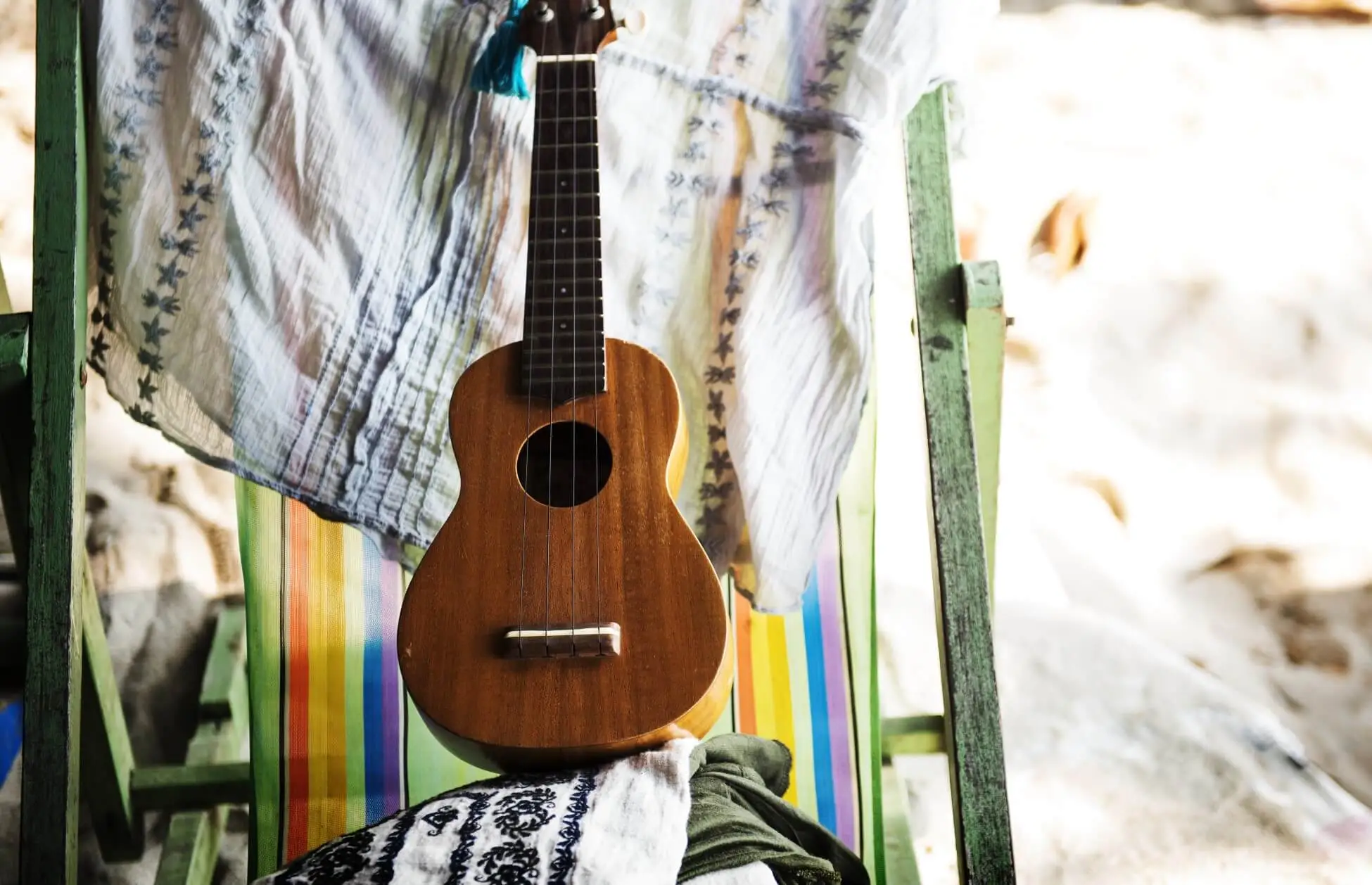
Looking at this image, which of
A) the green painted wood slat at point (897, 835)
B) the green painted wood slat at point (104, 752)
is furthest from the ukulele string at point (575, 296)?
the green painted wood slat at point (104, 752)

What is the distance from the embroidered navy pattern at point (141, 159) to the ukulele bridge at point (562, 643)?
0.54 meters

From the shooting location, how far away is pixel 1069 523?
1986 millimetres

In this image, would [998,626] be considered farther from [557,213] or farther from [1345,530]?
[557,213]

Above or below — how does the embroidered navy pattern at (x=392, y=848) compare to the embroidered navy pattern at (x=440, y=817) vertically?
below

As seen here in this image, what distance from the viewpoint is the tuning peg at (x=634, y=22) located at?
1.16 meters

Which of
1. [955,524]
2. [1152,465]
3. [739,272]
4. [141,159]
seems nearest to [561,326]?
[739,272]

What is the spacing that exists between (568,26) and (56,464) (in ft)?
2.11

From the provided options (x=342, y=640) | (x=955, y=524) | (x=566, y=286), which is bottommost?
(x=342, y=640)

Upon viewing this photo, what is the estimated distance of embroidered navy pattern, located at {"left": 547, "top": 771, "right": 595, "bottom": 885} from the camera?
0.84 metres

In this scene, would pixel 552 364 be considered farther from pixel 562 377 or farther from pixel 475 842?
pixel 475 842

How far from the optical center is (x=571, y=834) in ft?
2.85

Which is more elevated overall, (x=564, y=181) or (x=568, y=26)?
(x=568, y=26)

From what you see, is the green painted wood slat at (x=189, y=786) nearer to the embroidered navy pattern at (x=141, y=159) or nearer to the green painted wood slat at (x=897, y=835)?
the embroidered navy pattern at (x=141, y=159)

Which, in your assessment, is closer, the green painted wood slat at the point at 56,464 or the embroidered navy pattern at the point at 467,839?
the embroidered navy pattern at the point at 467,839
